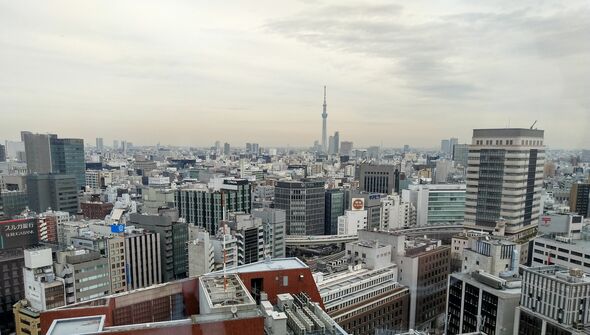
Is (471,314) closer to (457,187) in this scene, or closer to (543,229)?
(543,229)

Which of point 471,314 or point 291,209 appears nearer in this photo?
point 471,314

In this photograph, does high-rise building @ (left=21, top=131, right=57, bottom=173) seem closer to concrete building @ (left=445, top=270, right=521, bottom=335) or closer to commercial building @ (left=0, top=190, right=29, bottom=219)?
commercial building @ (left=0, top=190, right=29, bottom=219)

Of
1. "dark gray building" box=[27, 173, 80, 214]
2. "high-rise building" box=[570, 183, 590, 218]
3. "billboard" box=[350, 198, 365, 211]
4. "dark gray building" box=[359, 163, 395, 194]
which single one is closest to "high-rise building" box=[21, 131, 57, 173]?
"dark gray building" box=[27, 173, 80, 214]

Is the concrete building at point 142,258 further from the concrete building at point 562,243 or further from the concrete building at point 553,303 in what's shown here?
the concrete building at point 562,243

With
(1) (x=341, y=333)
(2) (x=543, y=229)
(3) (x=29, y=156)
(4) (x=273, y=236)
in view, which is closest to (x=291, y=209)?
(4) (x=273, y=236)

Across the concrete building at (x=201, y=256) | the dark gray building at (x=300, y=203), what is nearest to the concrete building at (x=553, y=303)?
the concrete building at (x=201, y=256)

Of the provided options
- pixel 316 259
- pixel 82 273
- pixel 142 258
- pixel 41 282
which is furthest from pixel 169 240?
pixel 316 259
